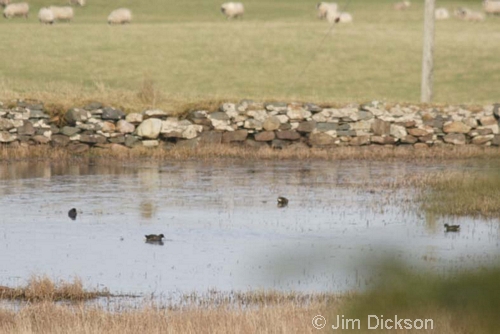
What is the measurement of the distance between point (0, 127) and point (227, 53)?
1038 inches

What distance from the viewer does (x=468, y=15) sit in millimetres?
74188

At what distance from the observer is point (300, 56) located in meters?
52.0

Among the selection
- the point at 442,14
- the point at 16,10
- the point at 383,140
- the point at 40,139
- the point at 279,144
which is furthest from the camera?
the point at 442,14

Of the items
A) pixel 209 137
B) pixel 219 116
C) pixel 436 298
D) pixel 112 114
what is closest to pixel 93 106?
pixel 112 114

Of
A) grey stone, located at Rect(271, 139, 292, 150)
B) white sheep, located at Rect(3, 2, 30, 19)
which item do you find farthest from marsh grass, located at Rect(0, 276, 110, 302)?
white sheep, located at Rect(3, 2, 30, 19)

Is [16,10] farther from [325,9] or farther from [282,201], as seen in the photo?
A: [282,201]

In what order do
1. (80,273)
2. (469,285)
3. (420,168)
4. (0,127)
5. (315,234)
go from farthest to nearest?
(0,127)
(420,168)
(315,234)
(80,273)
(469,285)

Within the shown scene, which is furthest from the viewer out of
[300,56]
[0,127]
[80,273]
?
[300,56]

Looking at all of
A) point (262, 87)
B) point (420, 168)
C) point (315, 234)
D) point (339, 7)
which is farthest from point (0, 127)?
point (339, 7)

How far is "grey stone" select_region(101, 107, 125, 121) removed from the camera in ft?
89.1

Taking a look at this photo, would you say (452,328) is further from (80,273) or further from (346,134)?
(346,134)

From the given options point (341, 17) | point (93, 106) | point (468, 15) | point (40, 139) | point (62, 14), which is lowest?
point (40, 139)

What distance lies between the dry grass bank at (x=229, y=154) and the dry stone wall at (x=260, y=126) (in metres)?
0.34

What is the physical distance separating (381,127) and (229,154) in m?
4.33
